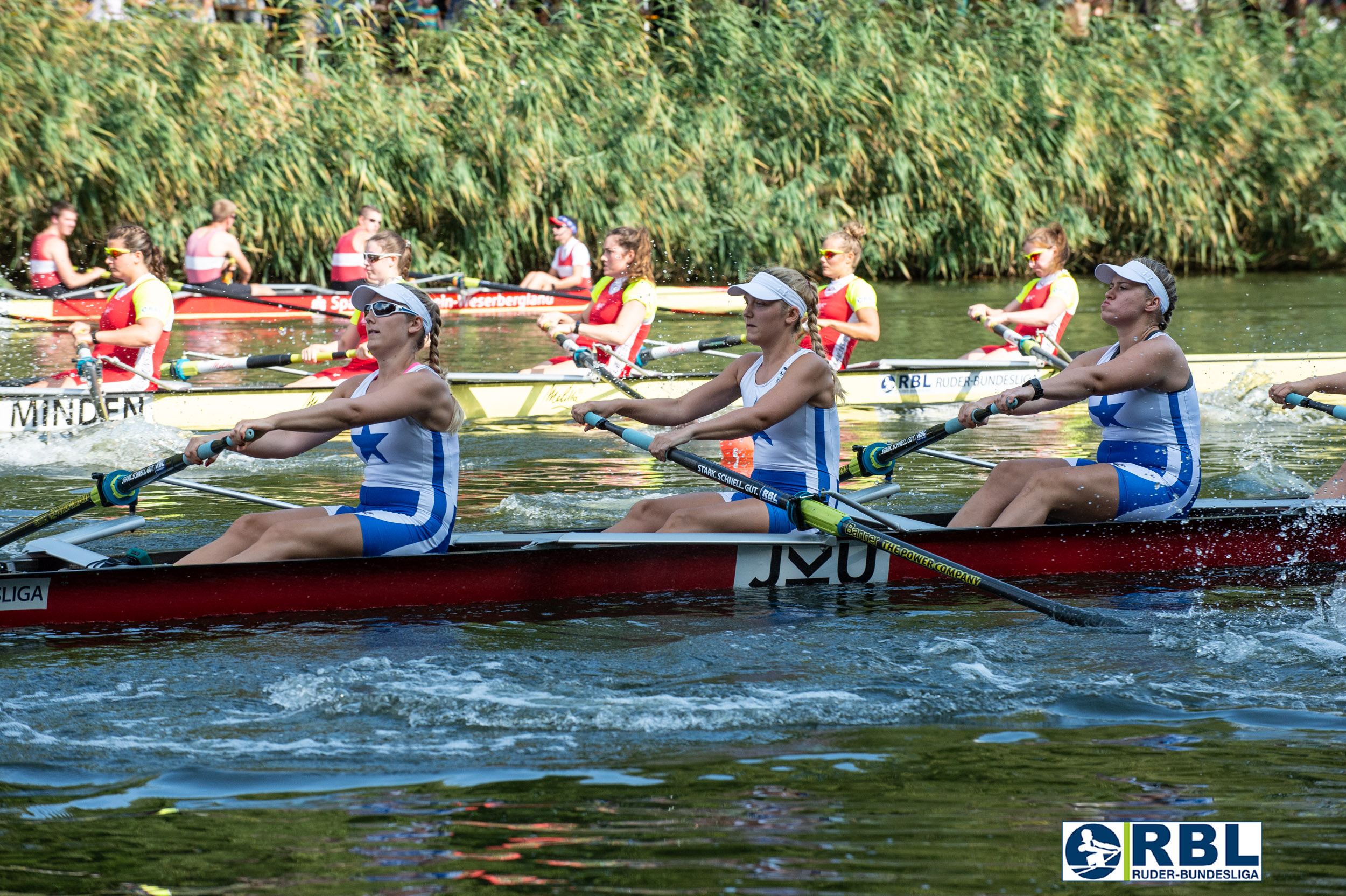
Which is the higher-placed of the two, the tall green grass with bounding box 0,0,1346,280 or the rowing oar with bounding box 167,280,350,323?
the tall green grass with bounding box 0,0,1346,280

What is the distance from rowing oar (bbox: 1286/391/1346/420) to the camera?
24.1ft

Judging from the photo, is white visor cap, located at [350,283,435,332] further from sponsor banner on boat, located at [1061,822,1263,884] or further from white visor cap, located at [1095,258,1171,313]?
sponsor banner on boat, located at [1061,822,1263,884]

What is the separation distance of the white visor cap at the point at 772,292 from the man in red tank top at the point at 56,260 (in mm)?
12425

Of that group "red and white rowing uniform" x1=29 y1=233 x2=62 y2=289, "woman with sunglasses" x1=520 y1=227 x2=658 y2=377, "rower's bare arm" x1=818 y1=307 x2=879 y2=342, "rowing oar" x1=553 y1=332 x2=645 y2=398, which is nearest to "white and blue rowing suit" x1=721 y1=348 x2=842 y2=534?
"rowing oar" x1=553 y1=332 x2=645 y2=398

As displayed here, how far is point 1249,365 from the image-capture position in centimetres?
1275

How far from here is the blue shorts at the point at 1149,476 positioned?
650 cm

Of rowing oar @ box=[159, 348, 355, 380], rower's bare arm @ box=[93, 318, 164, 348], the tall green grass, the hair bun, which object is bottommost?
rowing oar @ box=[159, 348, 355, 380]

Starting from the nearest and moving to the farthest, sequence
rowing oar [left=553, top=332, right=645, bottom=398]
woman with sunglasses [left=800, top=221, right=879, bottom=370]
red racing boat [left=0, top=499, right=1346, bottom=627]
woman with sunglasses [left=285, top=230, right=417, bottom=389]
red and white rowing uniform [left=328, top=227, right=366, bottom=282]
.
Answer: red racing boat [left=0, top=499, right=1346, bottom=627] < woman with sunglasses [left=285, top=230, right=417, bottom=389] < rowing oar [left=553, top=332, right=645, bottom=398] < woman with sunglasses [left=800, top=221, right=879, bottom=370] < red and white rowing uniform [left=328, top=227, right=366, bottom=282]

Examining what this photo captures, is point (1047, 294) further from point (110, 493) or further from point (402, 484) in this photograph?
point (110, 493)

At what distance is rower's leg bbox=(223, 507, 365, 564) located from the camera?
18.8ft

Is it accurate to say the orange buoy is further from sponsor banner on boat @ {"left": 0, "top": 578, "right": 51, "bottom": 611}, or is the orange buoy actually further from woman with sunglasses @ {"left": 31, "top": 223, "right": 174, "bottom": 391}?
sponsor banner on boat @ {"left": 0, "top": 578, "right": 51, "bottom": 611}

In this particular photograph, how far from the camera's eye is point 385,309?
18.5ft

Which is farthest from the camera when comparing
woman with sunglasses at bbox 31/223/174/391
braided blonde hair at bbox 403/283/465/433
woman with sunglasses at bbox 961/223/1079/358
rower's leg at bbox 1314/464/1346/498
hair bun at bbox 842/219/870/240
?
woman with sunglasses at bbox 961/223/1079/358

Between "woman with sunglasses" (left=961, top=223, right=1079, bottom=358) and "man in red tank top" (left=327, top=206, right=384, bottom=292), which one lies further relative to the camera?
"man in red tank top" (left=327, top=206, right=384, bottom=292)
